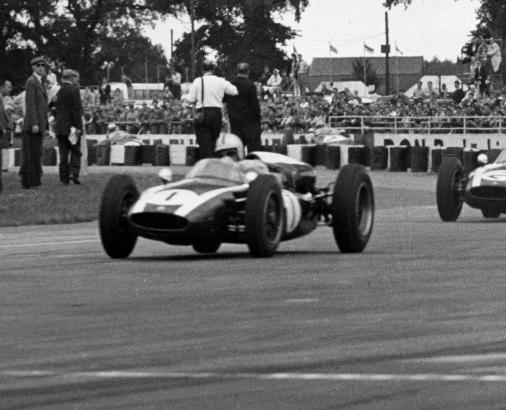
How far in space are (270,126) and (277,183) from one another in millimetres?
36678

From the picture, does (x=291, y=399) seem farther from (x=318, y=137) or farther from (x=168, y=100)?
(x=168, y=100)

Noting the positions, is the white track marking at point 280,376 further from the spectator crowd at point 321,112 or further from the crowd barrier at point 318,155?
the spectator crowd at point 321,112

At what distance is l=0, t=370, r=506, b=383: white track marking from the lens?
7.08 metres

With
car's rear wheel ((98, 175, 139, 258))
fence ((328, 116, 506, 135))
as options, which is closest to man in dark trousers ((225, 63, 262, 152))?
car's rear wheel ((98, 175, 139, 258))

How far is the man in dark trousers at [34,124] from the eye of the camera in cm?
2280

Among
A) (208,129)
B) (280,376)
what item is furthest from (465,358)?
(208,129)

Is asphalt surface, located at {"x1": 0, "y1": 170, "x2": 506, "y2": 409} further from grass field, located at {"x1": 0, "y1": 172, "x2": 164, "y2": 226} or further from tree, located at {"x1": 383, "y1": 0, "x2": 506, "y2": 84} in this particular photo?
tree, located at {"x1": 383, "y1": 0, "x2": 506, "y2": 84}

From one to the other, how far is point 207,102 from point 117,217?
8095 millimetres

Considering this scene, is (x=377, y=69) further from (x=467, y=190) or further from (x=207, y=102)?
(x=467, y=190)

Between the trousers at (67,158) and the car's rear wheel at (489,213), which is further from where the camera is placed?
the trousers at (67,158)

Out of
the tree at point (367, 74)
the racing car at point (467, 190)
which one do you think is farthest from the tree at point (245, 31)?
the racing car at point (467, 190)

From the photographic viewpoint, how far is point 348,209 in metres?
13.6

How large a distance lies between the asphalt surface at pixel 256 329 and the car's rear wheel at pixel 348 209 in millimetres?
149

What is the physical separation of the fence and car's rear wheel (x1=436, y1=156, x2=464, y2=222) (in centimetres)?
2096
